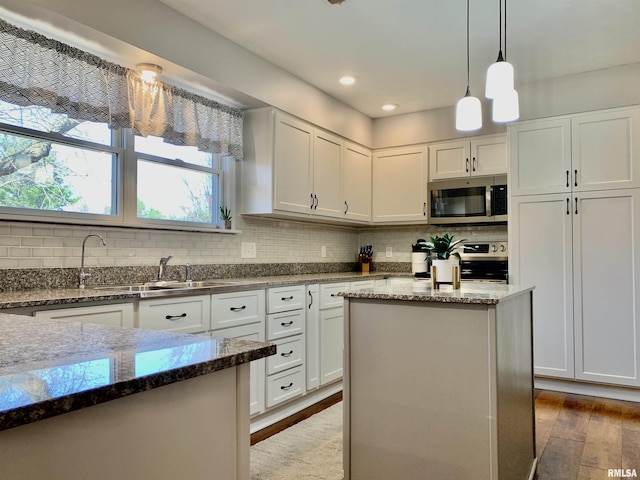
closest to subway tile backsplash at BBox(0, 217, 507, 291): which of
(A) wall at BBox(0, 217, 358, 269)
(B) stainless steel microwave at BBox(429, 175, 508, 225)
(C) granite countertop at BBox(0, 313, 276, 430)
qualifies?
(A) wall at BBox(0, 217, 358, 269)

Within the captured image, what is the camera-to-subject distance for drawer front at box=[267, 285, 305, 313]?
10.1 ft

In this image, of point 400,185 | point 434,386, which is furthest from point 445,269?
point 400,185

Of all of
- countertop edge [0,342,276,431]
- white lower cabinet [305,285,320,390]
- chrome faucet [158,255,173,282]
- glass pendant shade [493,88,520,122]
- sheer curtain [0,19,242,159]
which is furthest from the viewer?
white lower cabinet [305,285,320,390]

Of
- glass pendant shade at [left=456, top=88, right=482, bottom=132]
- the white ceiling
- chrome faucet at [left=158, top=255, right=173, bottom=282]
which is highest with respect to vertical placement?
the white ceiling

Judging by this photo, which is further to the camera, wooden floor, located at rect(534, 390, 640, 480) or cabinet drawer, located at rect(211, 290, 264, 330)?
cabinet drawer, located at rect(211, 290, 264, 330)

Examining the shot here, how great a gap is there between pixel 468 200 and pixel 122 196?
3.07 metres

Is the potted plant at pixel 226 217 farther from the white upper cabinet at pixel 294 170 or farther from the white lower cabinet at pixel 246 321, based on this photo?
the white lower cabinet at pixel 246 321

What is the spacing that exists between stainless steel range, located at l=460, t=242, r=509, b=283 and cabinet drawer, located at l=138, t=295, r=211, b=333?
99.0 inches

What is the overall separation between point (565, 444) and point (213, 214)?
9.22ft

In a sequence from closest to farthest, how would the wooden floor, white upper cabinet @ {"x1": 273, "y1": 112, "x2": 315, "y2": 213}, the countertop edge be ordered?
the countertop edge < the wooden floor < white upper cabinet @ {"x1": 273, "y1": 112, "x2": 315, "y2": 213}

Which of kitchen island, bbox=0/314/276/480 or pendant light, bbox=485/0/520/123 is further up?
pendant light, bbox=485/0/520/123

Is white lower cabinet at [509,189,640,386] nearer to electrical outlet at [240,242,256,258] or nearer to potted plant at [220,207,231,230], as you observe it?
electrical outlet at [240,242,256,258]

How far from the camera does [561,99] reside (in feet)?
12.5

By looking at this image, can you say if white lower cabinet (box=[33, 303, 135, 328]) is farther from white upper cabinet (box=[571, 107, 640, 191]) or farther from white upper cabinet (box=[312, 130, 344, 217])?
white upper cabinet (box=[571, 107, 640, 191])
